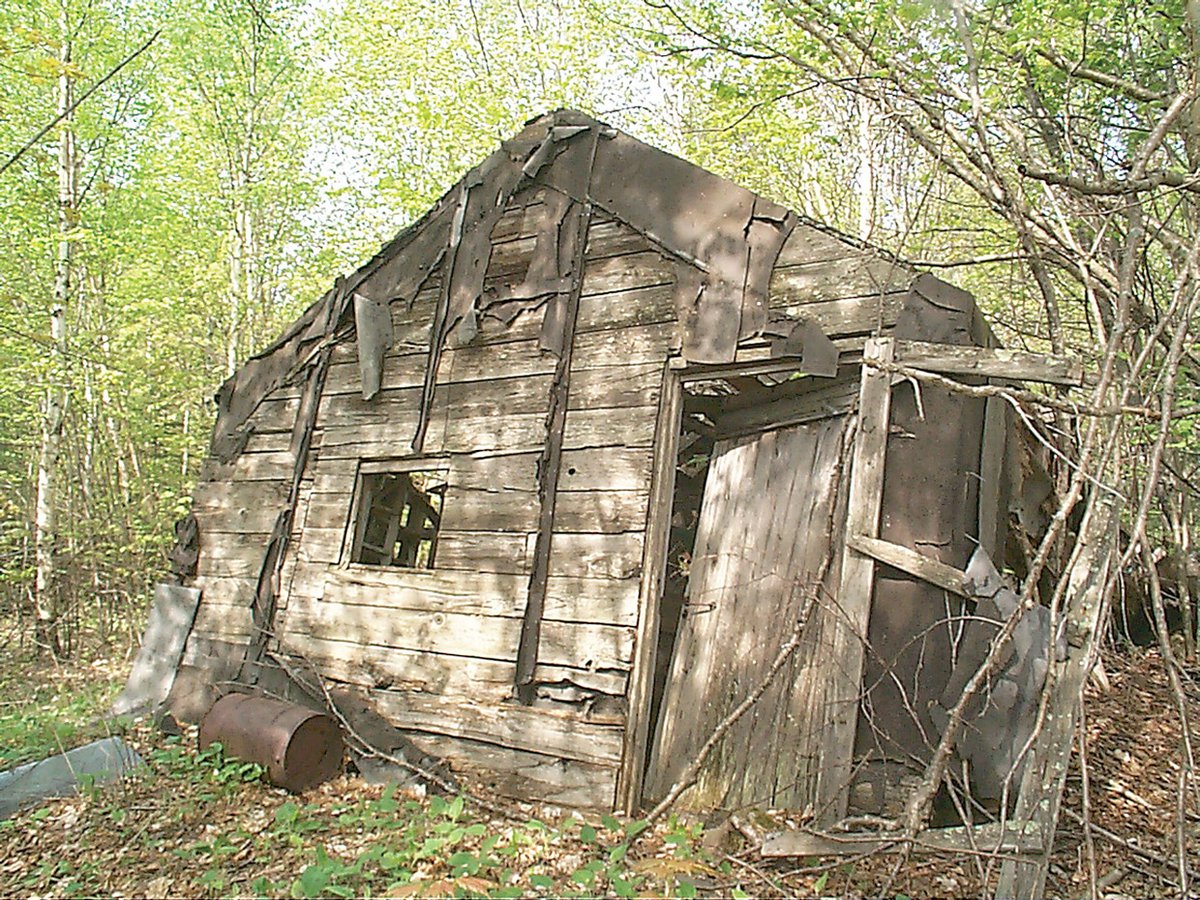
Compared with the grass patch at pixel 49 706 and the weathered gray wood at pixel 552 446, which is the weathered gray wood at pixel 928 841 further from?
the grass patch at pixel 49 706

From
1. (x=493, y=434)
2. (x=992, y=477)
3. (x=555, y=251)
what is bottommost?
(x=992, y=477)

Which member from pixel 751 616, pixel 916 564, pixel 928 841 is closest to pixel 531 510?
pixel 751 616

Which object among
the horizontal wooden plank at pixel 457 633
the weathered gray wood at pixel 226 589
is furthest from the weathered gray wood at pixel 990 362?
the weathered gray wood at pixel 226 589

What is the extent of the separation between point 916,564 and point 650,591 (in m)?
1.61

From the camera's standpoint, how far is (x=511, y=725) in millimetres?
5691

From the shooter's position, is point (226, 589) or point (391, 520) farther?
point (391, 520)

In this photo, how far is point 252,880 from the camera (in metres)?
4.64

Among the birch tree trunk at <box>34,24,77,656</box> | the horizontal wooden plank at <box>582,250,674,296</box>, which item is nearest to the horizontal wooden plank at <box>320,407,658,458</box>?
the horizontal wooden plank at <box>582,250,674,296</box>

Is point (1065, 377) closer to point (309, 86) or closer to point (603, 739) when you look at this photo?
point (603, 739)

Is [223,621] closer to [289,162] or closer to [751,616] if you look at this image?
[751,616]

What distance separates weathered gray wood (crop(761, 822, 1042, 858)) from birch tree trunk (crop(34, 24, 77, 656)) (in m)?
10.5

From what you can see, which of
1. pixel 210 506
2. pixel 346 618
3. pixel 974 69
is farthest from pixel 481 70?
pixel 974 69

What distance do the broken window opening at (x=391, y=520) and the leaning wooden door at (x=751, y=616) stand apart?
255cm

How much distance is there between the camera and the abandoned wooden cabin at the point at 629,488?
466 cm
